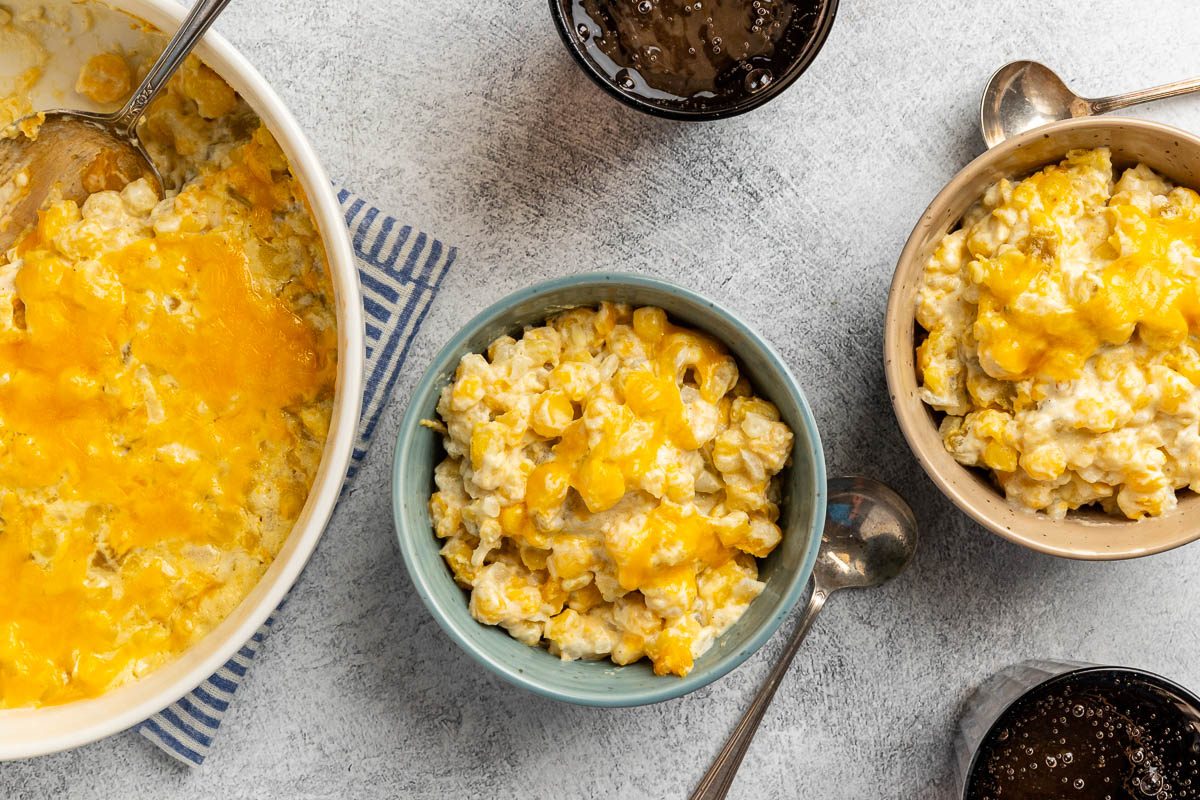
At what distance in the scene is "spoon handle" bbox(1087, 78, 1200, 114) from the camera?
2191 mm

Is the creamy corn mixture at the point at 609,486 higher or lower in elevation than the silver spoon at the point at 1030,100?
lower

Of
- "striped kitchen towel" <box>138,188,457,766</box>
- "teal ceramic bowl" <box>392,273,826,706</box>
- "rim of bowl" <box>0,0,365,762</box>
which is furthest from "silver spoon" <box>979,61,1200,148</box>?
"rim of bowl" <box>0,0,365,762</box>

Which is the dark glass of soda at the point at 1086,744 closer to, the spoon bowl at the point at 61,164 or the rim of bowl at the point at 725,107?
the rim of bowl at the point at 725,107

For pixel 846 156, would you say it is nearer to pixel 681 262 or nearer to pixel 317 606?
pixel 681 262

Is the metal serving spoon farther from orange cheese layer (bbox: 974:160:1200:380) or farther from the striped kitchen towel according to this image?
orange cheese layer (bbox: 974:160:1200:380)

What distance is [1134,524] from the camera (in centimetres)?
196

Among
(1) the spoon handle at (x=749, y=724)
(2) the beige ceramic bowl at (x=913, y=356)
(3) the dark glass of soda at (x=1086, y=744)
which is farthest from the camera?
(1) the spoon handle at (x=749, y=724)

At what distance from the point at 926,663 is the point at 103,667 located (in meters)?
1.75

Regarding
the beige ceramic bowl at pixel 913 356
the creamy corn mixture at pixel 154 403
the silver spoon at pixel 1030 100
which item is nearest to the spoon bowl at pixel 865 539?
the beige ceramic bowl at pixel 913 356

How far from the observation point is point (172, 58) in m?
1.84

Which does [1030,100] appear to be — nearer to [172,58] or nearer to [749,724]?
[749,724]

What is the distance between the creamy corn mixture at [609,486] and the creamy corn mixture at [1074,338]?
1.32ft

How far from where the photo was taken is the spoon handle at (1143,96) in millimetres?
2191

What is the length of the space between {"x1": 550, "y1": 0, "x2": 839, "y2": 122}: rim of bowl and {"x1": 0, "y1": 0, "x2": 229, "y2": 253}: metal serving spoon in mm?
889
